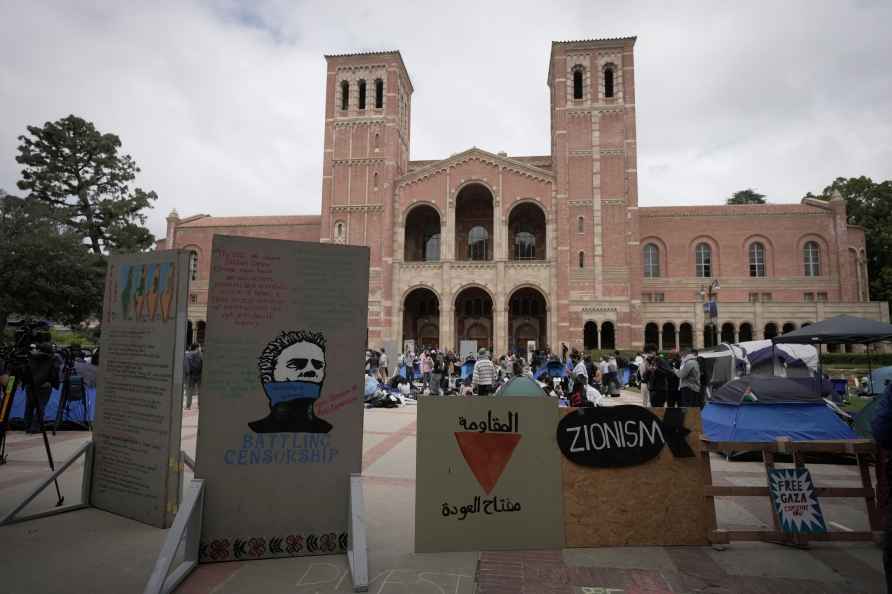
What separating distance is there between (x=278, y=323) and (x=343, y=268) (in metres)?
0.70

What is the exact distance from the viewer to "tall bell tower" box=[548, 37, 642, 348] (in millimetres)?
30625

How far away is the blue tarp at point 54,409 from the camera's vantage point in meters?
9.48

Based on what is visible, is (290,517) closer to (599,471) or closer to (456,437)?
(456,437)

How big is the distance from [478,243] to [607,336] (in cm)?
1144

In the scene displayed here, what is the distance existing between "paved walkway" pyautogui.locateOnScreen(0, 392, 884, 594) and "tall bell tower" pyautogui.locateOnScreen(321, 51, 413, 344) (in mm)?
26932

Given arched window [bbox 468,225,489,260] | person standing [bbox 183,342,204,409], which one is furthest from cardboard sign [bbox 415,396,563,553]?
arched window [bbox 468,225,489,260]

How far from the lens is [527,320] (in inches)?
1351

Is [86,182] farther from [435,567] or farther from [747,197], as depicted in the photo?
[747,197]

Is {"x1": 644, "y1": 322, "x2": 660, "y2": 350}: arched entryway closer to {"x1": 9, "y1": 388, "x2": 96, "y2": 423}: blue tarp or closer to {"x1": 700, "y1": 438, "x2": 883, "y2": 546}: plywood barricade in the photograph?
{"x1": 700, "y1": 438, "x2": 883, "y2": 546}: plywood barricade

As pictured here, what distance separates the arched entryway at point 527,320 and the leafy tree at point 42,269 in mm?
24482

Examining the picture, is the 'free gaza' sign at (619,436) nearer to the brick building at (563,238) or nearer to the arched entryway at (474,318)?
the brick building at (563,238)

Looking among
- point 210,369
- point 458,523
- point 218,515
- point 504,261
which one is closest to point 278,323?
point 210,369

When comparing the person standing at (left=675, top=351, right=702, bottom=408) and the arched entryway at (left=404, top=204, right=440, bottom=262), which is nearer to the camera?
the person standing at (left=675, top=351, right=702, bottom=408)

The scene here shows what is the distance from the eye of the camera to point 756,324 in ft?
110
